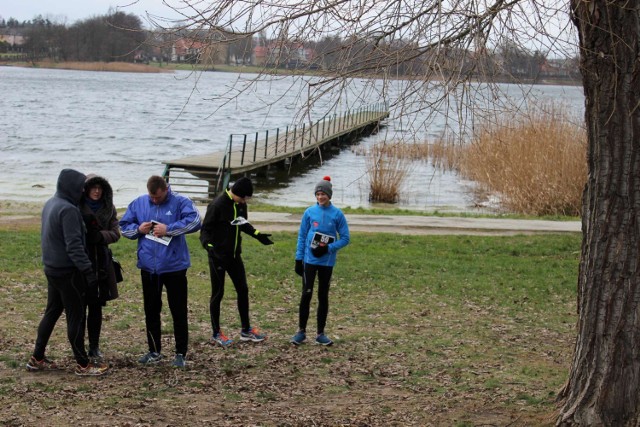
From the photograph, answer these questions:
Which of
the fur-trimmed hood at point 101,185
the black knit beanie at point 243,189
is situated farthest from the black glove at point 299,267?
the fur-trimmed hood at point 101,185

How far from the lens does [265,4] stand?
5566 mm

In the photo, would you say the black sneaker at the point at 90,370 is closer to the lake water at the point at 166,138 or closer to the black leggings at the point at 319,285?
A: the black leggings at the point at 319,285

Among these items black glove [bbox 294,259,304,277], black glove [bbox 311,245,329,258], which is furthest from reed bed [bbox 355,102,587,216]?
black glove [bbox 311,245,329,258]

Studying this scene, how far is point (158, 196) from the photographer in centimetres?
689

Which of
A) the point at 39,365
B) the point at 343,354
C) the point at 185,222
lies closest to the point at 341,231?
the point at 343,354

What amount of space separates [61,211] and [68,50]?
358 feet

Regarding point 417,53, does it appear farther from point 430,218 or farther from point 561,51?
point 430,218

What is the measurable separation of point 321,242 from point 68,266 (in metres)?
2.37

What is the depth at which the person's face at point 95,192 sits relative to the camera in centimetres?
677

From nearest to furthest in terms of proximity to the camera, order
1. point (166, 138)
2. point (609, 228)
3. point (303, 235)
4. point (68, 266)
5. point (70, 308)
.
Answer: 1. point (609, 228)
2. point (68, 266)
3. point (70, 308)
4. point (303, 235)
5. point (166, 138)

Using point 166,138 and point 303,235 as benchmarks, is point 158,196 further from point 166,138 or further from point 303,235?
point 166,138

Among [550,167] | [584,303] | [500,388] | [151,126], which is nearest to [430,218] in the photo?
[550,167]

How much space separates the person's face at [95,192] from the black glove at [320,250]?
6.79ft

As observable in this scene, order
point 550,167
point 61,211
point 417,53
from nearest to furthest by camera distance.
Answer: point 417,53
point 61,211
point 550,167
